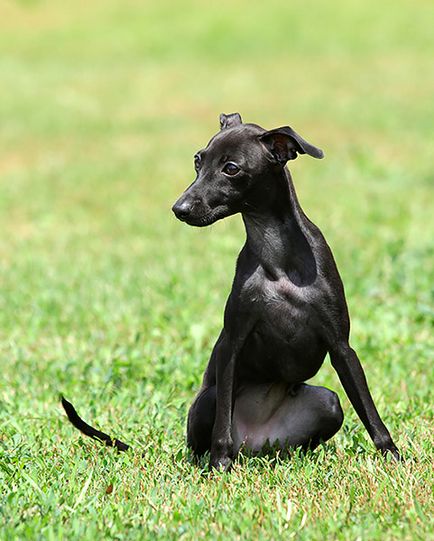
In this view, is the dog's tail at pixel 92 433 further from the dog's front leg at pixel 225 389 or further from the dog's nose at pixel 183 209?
the dog's nose at pixel 183 209

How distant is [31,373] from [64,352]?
0.46 m

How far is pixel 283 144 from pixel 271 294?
0.63 m

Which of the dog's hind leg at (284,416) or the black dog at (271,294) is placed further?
the dog's hind leg at (284,416)

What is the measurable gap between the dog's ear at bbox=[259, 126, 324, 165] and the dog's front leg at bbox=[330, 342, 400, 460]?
828 mm

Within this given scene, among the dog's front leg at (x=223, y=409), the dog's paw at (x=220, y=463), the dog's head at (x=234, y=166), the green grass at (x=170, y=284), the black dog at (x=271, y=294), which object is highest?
the dog's head at (x=234, y=166)

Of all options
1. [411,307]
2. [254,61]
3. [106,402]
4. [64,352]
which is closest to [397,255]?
[411,307]

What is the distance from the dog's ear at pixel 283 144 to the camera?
4000 millimetres

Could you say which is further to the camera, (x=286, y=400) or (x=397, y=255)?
(x=397, y=255)

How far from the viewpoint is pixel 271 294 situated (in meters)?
4.17

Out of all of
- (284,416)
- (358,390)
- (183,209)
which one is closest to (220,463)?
(284,416)

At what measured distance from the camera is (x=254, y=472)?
4.27m

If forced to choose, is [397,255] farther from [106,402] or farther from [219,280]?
[106,402]

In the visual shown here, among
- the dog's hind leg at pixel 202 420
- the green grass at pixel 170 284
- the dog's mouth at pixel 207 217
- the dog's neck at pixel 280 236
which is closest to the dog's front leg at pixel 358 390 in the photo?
the green grass at pixel 170 284

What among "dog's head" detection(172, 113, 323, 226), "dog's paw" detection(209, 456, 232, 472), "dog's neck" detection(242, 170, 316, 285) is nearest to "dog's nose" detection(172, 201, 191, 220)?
"dog's head" detection(172, 113, 323, 226)
